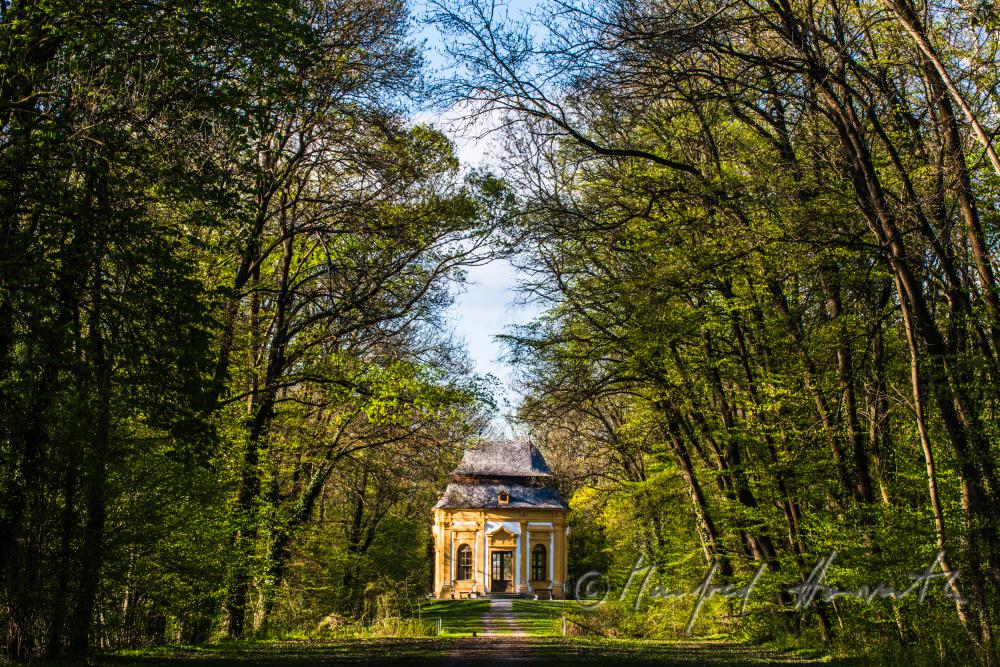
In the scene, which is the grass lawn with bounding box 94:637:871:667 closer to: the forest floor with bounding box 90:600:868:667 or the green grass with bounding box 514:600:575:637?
the forest floor with bounding box 90:600:868:667

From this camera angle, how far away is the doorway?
50375 millimetres

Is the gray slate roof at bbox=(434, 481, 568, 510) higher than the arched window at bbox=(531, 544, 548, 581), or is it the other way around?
the gray slate roof at bbox=(434, 481, 568, 510)

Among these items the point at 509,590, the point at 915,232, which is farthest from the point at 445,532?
the point at 915,232

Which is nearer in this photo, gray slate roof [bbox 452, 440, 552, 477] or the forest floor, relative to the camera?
the forest floor

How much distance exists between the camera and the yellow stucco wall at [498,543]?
50344 millimetres

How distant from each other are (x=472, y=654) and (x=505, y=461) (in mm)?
39409

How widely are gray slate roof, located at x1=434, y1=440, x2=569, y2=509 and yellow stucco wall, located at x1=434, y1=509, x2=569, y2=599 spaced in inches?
23.7

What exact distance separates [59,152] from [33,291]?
1608mm

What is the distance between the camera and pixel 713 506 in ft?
63.1

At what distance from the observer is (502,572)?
5059 centimetres

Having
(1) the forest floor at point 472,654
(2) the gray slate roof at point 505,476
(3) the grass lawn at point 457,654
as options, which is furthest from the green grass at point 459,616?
(2) the gray slate roof at point 505,476

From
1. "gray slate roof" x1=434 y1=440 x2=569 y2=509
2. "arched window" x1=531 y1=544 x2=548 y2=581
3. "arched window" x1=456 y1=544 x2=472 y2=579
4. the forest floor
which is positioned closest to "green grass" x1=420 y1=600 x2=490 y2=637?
the forest floor

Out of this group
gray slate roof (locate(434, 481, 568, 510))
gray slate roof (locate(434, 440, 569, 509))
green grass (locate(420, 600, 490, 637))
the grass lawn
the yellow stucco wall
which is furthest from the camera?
gray slate roof (locate(434, 440, 569, 509))

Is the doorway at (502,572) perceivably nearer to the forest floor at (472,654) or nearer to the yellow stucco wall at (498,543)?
the yellow stucco wall at (498,543)
